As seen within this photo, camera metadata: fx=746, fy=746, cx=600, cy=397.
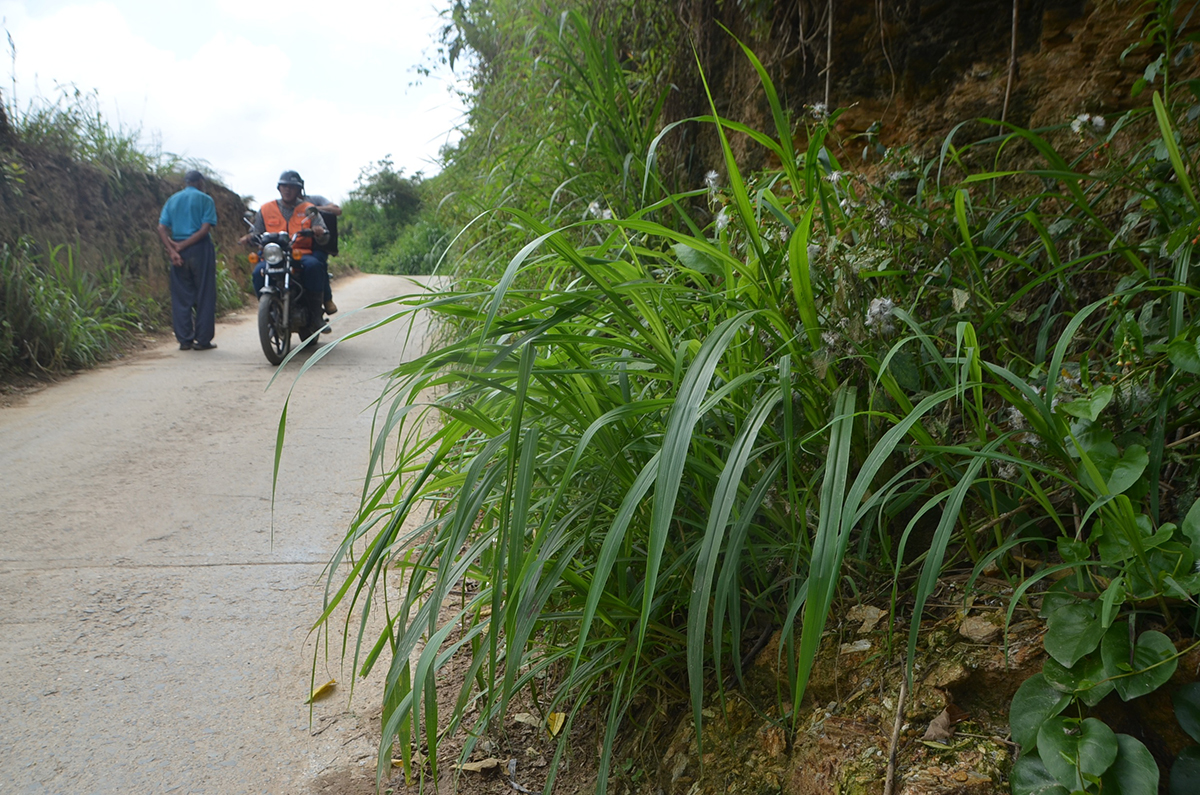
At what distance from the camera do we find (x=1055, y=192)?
151cm

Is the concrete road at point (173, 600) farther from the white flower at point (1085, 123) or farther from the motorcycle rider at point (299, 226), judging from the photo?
the motorcycle rider at point (299, 226)

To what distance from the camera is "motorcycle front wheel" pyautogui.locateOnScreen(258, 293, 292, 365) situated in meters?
6.10

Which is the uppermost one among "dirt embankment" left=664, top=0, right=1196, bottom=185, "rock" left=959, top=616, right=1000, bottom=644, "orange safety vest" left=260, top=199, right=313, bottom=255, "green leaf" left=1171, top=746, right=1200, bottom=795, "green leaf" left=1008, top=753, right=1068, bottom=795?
"dirt embankment" left=664, top=0, right=1196, bottom=185

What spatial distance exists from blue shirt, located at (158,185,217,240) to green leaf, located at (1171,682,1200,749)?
317 inches

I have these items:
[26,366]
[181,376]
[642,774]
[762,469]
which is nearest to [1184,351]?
[762,469]

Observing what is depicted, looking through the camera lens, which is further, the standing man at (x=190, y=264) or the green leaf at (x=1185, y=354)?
the standing man at (x=190, y=264)

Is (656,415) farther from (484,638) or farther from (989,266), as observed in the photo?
(989,266)

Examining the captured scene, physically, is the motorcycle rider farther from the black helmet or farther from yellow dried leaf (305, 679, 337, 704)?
yellow dried leaf (305, 679, 337, 704)

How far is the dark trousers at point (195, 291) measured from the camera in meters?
7.23

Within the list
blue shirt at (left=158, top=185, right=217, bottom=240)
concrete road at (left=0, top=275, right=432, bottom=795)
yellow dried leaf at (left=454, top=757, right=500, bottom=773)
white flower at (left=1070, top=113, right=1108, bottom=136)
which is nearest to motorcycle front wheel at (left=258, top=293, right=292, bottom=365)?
concrete road at (left=0, top=275, right=432, bottom=795)

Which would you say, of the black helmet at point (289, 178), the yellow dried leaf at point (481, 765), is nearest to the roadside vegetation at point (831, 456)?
the yellow dried leaf at point (481, 765)

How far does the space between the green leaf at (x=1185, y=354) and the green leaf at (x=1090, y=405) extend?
0.09 meters

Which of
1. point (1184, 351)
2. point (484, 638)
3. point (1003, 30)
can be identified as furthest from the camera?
point (1003, 30)

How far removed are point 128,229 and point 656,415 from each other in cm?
1033
